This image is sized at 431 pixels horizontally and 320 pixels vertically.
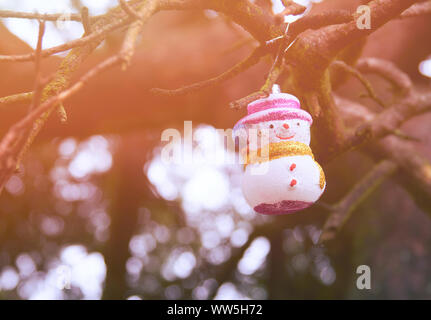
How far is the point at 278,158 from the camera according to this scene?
117cm

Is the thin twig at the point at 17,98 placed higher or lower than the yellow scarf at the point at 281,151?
higher

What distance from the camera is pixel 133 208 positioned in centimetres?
439

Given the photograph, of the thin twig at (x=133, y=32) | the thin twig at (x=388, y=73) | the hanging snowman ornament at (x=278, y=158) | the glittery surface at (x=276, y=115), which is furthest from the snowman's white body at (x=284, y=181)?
the thin twig at (x=388, y=73)

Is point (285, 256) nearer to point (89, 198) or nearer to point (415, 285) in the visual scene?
point (415, 285)

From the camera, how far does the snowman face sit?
3.91 ft

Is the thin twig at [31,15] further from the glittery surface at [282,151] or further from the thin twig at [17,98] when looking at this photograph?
the glittery surface at [282,151]

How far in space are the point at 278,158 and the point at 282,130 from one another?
77 mm

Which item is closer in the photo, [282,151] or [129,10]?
[129,10]

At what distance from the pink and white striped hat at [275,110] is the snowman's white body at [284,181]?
0.11m

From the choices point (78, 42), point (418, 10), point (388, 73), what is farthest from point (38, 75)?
point (388, 73)

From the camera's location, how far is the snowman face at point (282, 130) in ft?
3.91

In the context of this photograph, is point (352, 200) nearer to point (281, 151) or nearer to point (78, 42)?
point (281, 151)

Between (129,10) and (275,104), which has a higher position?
(129,10)
